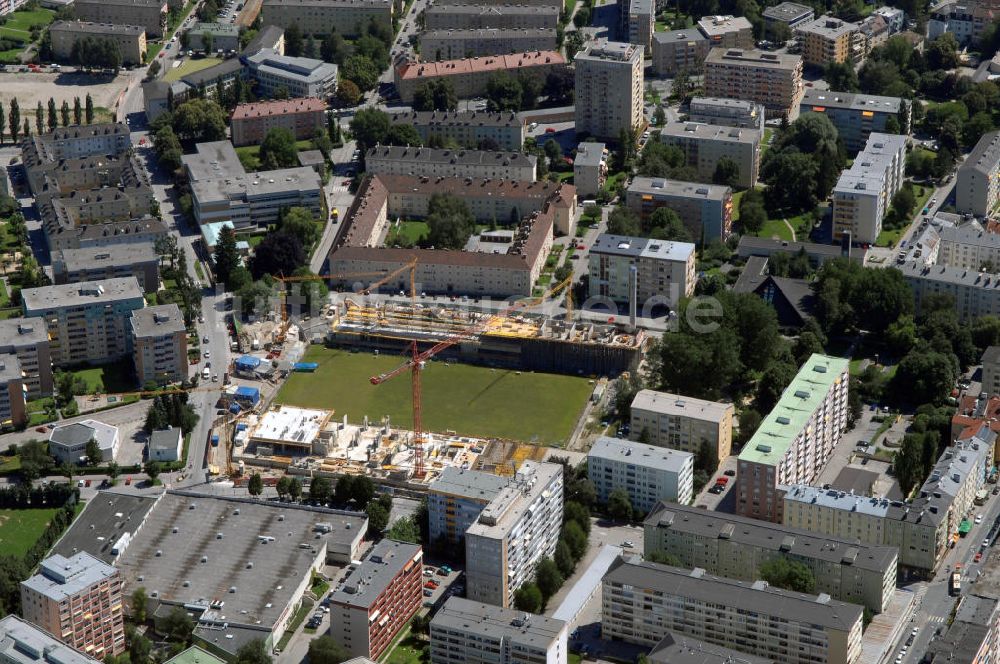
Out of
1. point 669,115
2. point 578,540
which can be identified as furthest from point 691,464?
point 669,115

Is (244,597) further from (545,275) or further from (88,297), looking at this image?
(545,275)

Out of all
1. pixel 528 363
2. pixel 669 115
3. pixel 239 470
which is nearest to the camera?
pixel 239 470

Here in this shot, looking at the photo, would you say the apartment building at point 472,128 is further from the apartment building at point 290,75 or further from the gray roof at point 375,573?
the gray roof at point 375,573

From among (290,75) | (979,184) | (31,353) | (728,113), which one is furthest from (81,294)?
(979,184)

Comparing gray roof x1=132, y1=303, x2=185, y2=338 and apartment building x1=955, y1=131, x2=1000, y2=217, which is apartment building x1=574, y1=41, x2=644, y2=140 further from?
gray roof x1=132, y1=303, x2=185, y2=338

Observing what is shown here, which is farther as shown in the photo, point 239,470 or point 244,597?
point 239,470

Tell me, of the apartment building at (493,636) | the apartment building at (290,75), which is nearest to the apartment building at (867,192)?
the apartment building at (290,75)
